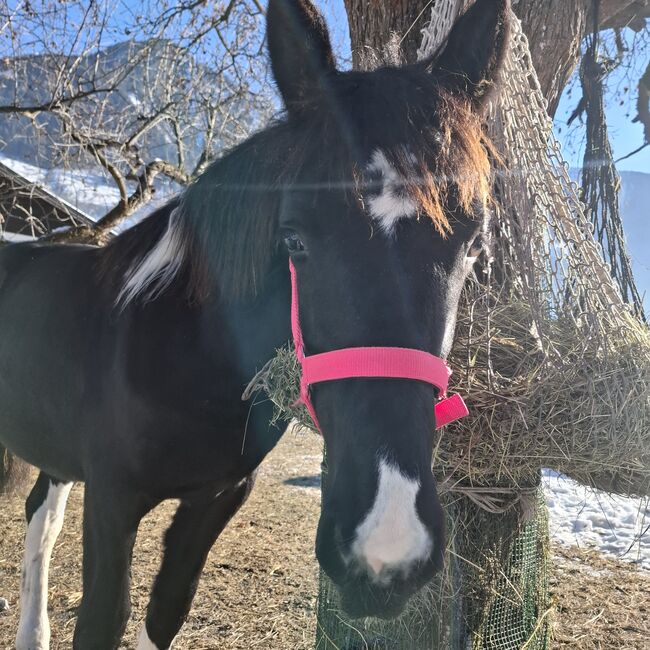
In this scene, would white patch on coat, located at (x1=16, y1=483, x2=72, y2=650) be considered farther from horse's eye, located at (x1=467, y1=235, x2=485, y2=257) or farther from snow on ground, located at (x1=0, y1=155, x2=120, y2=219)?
snow on ground, located at (x1=0, y1=155, x2=120, y2=219)

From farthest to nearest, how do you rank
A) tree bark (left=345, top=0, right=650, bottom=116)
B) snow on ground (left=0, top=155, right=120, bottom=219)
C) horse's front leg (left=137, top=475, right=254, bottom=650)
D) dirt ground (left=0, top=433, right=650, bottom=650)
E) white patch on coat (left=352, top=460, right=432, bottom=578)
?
snow on ground (left=0, top=155, right=120, bottom=219) → dirt ground (left=0, top=433, right=650, bottom=650) → tree bark (left=345, top=0, right=650, bottom=116) → horse's front leg (left=137, top=475, right=254, bottom=650) → white patch on coat (left=352, top=460, right=432, bottom=578)

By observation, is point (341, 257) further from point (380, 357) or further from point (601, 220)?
point (601, 220)

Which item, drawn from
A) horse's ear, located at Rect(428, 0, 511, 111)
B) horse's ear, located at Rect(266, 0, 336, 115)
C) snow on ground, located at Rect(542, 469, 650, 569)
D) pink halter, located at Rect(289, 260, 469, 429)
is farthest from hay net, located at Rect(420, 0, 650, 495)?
snow on ground, located at Rect(542, 469, 650, 569)

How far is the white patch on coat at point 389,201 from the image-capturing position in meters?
1.14

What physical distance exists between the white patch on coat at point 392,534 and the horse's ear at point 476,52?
1113 mm

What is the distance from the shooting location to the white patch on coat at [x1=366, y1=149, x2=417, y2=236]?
3.74 feet

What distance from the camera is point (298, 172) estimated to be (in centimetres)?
124

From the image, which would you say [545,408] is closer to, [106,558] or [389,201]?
[389,201]

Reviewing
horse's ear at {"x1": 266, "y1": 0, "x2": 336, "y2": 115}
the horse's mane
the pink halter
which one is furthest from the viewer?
Result: horse's ear at {"x1": 266, "y1": 0, "x2": 336, "y2": 115}

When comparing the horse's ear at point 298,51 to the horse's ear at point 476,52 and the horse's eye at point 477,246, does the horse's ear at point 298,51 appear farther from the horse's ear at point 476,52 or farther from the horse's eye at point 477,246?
the horse's eye at point 477,246

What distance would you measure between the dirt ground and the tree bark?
247 centimetres

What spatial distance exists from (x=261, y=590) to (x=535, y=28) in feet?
10.1

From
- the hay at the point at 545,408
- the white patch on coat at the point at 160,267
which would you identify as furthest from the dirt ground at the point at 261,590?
the white patch on coat at the point at 160,267

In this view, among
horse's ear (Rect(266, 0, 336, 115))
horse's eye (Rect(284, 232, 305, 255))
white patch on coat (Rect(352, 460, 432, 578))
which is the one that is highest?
horse's ear (Rect(266, 0, 336, 115))
